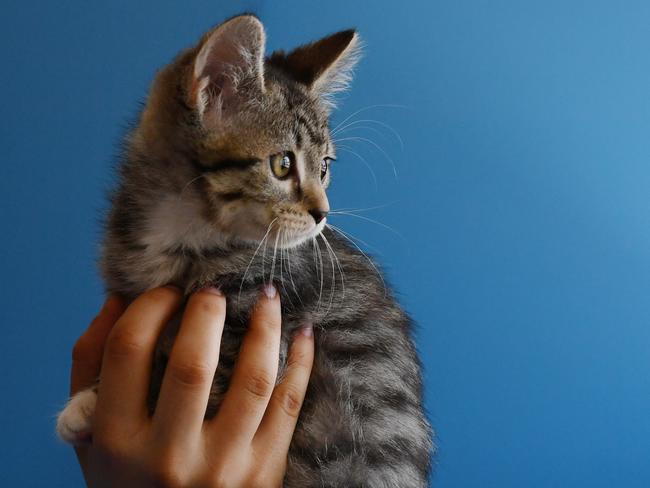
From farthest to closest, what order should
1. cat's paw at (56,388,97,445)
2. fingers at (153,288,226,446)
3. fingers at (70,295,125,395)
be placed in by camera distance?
fingers at (70,295,125,395), cat's paw at (56,388,97,445), fingers at (153,288,226,446)

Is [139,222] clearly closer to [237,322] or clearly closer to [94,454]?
[237,322]

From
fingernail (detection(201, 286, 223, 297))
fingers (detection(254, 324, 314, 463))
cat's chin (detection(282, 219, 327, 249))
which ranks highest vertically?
cat's chin (detection(282, 219, 327, 249))

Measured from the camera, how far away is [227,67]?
0.98m

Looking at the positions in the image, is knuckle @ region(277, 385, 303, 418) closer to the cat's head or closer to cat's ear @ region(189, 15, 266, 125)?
the cat's head

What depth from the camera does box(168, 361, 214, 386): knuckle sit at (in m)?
0.86

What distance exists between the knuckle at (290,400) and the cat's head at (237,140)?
227 millimetres

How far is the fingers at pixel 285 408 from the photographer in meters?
0.95

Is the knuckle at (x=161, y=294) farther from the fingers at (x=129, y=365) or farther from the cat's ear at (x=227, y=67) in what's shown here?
the cat's ear at (x=227, y=67)

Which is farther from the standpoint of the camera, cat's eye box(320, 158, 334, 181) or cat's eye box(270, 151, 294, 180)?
cat's eye box(320, 158, 334, 181)

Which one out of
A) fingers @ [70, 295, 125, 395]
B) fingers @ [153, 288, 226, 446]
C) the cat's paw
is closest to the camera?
fingers @ [153, 288, 226, 446]

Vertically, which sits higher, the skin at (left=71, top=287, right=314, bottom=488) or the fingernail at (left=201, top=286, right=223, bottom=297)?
the fingernail at (left=201, top=286, right=223, bottom=297)

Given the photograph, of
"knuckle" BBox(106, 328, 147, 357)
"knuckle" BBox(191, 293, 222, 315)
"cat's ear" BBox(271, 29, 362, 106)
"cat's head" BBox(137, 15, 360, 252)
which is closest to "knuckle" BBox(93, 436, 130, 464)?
"knuckle" BBox(106, 328, 147, 357)

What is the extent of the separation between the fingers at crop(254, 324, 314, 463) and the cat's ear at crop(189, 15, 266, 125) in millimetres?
407

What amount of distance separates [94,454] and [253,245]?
1.33 feet
